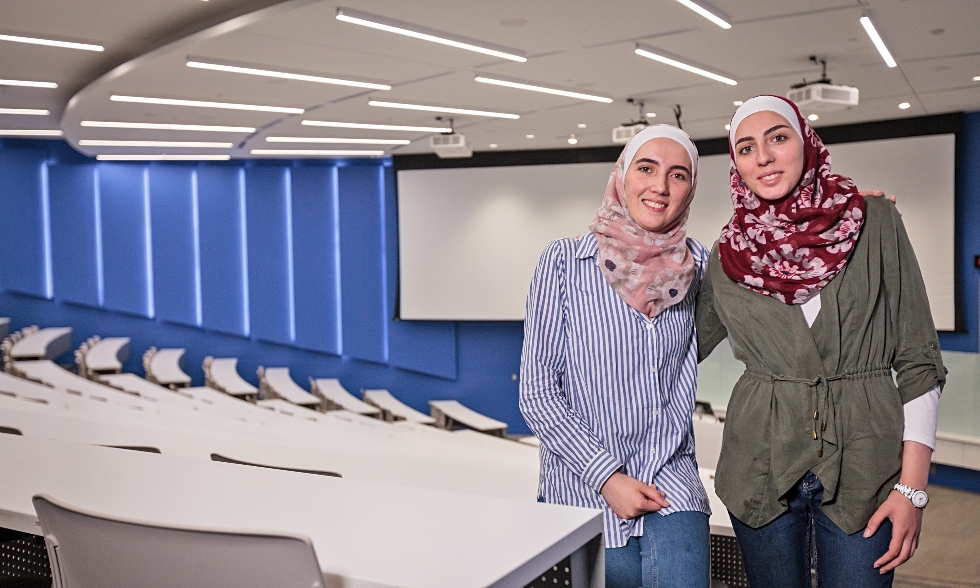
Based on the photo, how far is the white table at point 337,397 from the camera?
10633 mm

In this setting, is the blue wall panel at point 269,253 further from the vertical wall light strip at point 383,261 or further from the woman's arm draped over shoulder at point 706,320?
the woman's arm draped over shoulder at point 706,320

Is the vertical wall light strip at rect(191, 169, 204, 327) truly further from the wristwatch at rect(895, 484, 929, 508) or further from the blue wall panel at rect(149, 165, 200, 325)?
the wristwatch at rect(895, 484, 929, 508)

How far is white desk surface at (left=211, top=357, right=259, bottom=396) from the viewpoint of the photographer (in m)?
10.5

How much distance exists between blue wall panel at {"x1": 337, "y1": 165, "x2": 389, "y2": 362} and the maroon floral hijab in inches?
438

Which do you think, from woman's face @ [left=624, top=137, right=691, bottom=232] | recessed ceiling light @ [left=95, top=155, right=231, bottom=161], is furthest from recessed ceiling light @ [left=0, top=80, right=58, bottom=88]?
woman's face @ [left=624, top=137, right=691, bottom=232]

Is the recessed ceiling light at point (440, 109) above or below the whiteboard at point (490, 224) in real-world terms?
above

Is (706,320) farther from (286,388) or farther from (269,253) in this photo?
(269,253)

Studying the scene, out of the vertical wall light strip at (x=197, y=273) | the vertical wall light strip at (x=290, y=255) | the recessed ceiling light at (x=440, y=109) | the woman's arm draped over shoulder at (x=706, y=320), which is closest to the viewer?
the woman's arm draped over shoulder at (x=706, y=320)

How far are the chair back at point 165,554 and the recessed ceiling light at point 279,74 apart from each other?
5.51 meters

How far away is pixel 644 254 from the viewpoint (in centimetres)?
166

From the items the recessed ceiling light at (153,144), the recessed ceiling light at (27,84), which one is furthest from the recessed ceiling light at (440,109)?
the recessed ceiling light at (153,144)

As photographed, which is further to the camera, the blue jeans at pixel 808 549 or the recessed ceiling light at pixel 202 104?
the recessed ceiling light at pixel 202 104

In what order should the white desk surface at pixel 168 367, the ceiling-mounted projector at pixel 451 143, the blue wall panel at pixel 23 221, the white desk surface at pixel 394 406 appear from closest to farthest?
1. the ceiling-mounted projector at pixel 451 143
2. the white desk surface at pixel 168 367
3. the white desk surface at pixel 394 406
4. the blue wall panel at pixel 23 221

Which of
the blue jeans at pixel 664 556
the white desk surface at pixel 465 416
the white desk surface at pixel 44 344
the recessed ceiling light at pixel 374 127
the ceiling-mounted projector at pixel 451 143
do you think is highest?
the recessed ceiling light at pixel 374 127
